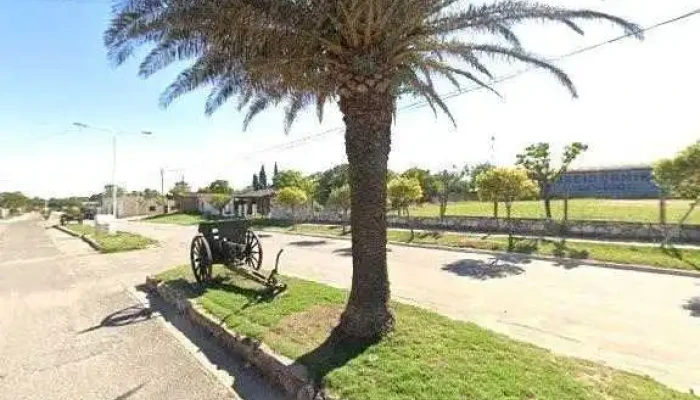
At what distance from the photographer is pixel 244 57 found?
6.99 meters

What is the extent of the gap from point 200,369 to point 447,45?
5802mm

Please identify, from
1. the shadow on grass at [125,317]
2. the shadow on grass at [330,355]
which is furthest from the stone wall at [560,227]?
the shadow on grass at [125,317]

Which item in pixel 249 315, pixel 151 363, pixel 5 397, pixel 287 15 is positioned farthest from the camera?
pixel 249 315

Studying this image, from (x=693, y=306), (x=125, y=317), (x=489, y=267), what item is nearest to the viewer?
(x=693, y=306)

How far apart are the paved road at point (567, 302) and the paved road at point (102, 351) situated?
14.7 ft

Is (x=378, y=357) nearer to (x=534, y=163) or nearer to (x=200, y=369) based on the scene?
(x=200, y=369)

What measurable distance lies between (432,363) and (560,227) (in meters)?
16.5

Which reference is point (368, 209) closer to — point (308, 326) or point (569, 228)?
point (308, 326)

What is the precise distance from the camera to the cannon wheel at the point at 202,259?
36.0 feet

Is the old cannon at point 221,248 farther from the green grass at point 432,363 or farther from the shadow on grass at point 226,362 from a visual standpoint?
the green grass at point 432,363

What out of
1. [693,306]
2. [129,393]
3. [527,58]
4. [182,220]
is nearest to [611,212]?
[693,306]

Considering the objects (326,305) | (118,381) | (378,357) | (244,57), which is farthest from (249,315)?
(244,57)

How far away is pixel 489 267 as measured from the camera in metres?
14.3

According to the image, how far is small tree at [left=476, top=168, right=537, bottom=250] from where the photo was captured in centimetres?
1905
